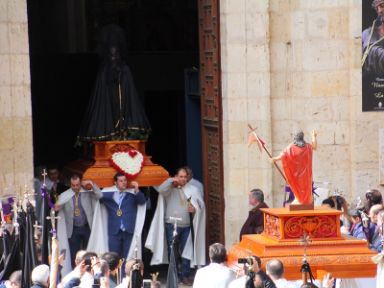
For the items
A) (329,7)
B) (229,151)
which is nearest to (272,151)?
(229,151)

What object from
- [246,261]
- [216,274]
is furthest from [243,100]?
[246,261]

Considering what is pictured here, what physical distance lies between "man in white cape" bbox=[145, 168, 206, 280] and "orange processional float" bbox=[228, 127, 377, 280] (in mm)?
3797

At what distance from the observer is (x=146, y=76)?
22625 mm

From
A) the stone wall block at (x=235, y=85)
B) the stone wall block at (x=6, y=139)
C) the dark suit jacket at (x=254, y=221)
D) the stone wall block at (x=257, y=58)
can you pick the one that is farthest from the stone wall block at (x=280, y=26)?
the stone wall block at (x=6, y=139)

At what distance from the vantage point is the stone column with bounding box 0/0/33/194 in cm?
1691

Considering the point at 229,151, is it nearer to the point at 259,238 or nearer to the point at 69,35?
the point at 259,238

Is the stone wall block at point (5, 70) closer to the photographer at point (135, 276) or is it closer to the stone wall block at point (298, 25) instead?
the stone wall block at point (298, 25)

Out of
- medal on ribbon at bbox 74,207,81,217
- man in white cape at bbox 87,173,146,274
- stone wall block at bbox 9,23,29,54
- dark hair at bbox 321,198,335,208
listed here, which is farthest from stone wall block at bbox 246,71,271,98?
stone wall block at bbox 9,23,29,54

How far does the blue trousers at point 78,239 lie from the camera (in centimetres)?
1792

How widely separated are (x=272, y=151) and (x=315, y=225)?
419 centimetres

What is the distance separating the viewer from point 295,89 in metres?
17.8

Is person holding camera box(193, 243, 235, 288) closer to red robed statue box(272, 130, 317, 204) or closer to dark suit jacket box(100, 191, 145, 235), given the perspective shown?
red robed statue box(272, 130, 317, 204)

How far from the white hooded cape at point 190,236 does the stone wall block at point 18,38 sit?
278cm

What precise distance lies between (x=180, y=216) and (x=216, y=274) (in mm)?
4777
